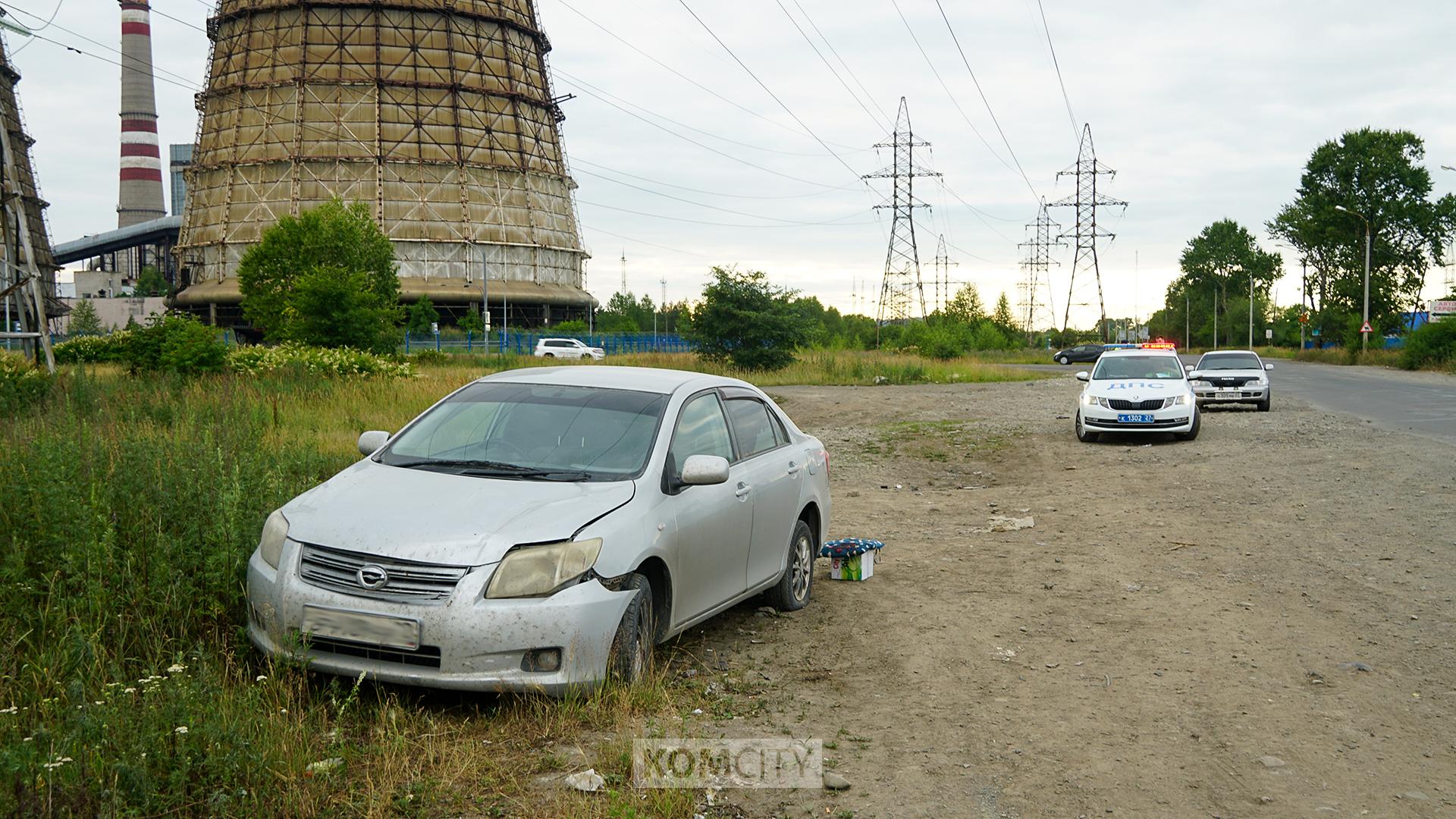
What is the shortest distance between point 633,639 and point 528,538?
735mm

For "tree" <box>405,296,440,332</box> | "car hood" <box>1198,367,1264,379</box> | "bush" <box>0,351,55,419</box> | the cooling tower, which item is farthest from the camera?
the cooling tower

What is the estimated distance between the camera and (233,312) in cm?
7419

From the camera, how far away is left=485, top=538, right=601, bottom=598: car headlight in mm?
5020

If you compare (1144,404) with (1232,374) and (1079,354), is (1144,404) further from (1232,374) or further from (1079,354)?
(1079,354)

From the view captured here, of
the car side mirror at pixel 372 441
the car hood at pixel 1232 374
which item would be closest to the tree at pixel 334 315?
the car hood at pixel 1232 374

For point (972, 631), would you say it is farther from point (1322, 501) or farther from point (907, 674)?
point (1322, 501)

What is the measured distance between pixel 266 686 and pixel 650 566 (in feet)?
6.02

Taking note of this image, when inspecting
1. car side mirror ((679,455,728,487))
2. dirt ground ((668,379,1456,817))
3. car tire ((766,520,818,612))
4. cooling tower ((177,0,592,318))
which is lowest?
dirt ground ((668,379,1456,817))

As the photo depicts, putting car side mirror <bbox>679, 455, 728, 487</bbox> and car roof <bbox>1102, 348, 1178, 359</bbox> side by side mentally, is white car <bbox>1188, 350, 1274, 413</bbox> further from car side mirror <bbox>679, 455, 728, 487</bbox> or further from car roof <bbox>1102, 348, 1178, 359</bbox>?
car side mirror <bbox>679, 455, 728, 487</bbox>


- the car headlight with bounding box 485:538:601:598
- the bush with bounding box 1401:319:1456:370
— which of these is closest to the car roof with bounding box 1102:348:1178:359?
the car headlight with bounding box 485:538:601:598

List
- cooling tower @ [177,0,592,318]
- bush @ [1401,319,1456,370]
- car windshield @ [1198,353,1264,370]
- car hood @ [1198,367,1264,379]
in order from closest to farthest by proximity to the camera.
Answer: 1. car hood @ [1198,367,1264,379]
2. car windshield @ [1198,353,1264,370]
3. bush @ [1401,319,1456,370]
4. cooling tower @ [177,0,592,318]

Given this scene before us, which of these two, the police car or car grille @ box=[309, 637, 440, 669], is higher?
the police car

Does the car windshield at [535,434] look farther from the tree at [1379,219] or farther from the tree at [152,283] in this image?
the tree at [152,283]

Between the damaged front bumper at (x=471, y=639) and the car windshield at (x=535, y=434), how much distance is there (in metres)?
1.00
